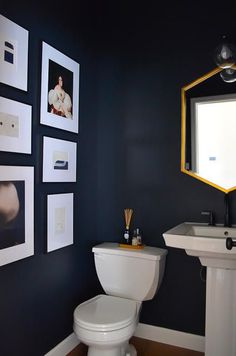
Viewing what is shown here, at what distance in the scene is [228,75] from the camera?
7.00 ft

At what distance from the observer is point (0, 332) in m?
1.61

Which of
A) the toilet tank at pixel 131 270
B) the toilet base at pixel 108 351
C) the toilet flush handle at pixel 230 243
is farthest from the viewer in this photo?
the toilet tank at pixel 131 270

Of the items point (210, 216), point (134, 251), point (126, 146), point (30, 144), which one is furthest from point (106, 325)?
point (126, 146)

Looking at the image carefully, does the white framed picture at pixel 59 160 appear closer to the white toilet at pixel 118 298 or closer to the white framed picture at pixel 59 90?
the white framed picture at pixel 59 90

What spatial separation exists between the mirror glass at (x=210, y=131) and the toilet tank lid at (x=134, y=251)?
604 mm

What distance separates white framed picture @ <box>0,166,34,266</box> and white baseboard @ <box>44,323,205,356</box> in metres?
0.78

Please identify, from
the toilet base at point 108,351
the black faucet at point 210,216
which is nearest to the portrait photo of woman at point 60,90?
the black faucet at point 210,216

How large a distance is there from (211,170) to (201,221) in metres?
0.37

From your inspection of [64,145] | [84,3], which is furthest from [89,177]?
[84,3]

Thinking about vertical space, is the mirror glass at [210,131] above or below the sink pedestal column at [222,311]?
above

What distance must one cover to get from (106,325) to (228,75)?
179 cm

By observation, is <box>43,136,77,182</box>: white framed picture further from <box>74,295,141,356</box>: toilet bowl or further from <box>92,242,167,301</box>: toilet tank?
<box>74,295,141,356</box>: toilet bowl

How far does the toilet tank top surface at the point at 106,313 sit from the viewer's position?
1.77m

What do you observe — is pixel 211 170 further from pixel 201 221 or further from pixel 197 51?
pixel 197 51
